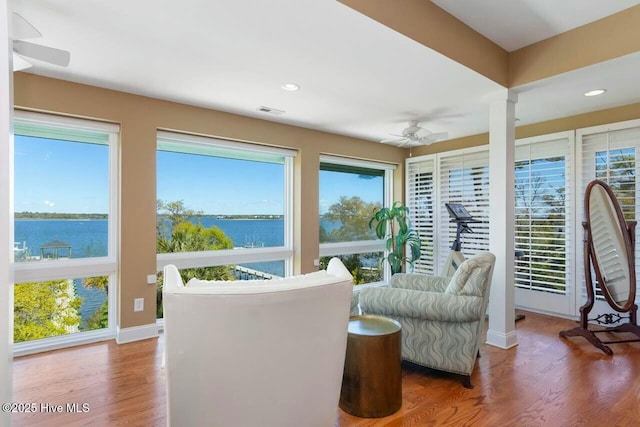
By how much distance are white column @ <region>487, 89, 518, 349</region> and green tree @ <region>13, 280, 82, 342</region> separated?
12.8 feet

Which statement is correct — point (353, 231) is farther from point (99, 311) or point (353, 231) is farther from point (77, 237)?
point (77, 237)

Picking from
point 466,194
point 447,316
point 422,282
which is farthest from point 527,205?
point 447,316

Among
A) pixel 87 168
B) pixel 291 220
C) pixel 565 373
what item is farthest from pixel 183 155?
pixel 565 373

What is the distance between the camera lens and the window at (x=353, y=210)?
5.17 m

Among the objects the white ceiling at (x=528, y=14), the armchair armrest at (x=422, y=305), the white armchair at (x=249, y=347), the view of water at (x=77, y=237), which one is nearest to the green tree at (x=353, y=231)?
the view of water at (x=77, y=237)

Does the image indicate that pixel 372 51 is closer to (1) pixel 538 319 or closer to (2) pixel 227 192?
(2) pixel 227 192

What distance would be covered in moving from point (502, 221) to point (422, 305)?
1.31 metres

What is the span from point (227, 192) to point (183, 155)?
646 mm

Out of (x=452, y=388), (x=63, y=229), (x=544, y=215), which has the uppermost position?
(x=544, y=215)

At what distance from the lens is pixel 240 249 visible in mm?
4258

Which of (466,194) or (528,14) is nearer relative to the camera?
(528,14)

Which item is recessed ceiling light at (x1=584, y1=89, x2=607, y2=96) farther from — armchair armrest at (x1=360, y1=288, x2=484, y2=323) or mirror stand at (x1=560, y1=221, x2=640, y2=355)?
armchair armrest at (x1=360, y1=288, x2=484, y2=323)

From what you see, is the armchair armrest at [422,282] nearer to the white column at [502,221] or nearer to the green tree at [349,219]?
the white column at [502,221]

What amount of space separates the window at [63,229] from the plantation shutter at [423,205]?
4238mm
